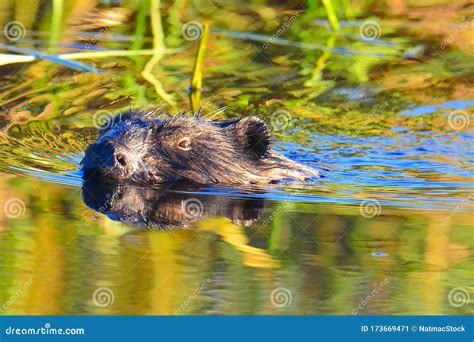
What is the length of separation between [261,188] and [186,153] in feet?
2.59

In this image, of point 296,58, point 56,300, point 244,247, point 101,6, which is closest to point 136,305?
point 56,300

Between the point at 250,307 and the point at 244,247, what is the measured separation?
4.08ft

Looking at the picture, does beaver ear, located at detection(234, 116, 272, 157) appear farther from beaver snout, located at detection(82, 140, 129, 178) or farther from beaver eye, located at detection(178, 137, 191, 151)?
beaver snout, located at detection(82, 140, 129, 178)

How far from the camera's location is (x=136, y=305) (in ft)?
24.3

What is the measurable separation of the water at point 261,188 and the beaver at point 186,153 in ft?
0.81

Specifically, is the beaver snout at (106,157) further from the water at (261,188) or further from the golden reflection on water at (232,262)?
the golden reflection on water at (232,262)

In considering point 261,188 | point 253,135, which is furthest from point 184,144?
point 261,188

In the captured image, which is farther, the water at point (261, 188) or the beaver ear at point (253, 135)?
the beaver ear at point (253, 135)

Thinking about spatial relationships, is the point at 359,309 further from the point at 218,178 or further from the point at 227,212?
the point at 218,178

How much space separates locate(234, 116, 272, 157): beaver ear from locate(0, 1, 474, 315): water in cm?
58

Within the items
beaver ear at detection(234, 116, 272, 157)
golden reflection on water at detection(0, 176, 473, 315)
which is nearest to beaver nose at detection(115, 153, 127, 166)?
golden reflection on water at detection(0, 176, 473, 315)

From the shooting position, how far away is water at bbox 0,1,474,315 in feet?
25.4

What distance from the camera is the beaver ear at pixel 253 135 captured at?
10.9 metres

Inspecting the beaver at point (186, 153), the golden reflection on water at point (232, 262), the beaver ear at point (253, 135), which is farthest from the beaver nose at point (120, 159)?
the beaver ear at point (253, 135)
